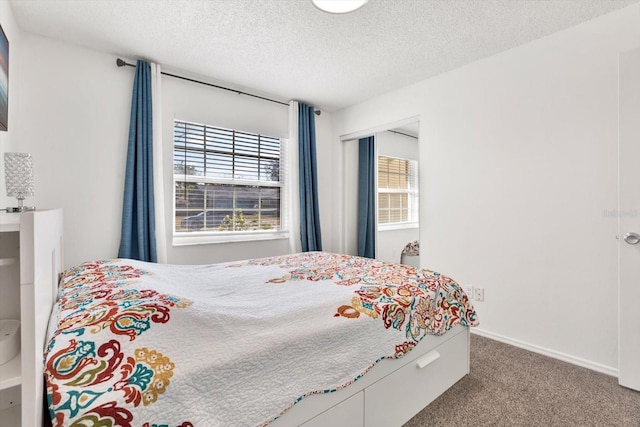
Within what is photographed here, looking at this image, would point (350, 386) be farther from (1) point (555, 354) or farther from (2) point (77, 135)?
(2) point (77, 135)

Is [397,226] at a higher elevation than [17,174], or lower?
lower

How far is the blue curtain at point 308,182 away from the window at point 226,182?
0.26m

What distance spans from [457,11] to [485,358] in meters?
2.41

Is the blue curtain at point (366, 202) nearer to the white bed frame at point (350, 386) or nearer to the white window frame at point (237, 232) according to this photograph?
the white window frame at point (237, 232)

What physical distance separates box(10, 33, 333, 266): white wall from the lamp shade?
1146 mm

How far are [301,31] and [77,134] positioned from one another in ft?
6.43

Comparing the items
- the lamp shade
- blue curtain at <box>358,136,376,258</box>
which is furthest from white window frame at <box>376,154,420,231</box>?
the lamp shade

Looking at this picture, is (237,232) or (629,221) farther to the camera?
(237,232)

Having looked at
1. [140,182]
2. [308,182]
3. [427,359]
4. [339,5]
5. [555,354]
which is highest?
[339,5]

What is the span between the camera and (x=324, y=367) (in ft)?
3.67

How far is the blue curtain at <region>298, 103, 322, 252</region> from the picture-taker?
3.62 meters

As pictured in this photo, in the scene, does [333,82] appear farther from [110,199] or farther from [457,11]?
[110,199]

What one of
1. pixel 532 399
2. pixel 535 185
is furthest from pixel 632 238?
pixel 532 399

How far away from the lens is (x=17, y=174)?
1.28 m
